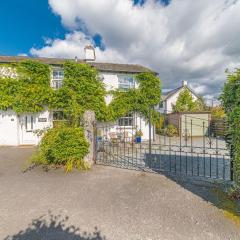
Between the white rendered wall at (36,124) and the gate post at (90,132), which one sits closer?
the gate post at (90,132)

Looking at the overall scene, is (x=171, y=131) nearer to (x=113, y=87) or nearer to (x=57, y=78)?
(x=113, y=87)

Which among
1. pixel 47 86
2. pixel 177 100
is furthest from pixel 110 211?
pixel 177 100

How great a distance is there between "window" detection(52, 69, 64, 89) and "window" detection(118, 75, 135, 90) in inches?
192

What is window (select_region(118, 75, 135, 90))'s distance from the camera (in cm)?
1667

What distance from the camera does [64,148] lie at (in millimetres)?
7246

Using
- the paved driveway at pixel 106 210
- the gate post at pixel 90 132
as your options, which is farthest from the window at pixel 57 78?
the paved driveway at pixel 106 210

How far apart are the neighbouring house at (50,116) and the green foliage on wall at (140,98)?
56 centimetres

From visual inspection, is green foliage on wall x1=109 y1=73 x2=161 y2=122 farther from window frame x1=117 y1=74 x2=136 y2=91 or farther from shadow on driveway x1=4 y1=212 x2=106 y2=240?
shadow on driveway x1=4 y1=212 x2=106 y2=240

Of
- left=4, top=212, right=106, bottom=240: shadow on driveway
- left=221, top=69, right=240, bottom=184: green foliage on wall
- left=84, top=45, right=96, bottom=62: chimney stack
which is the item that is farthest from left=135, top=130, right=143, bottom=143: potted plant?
left=4, top=212, right=106, bottom=240: shadow on driveway

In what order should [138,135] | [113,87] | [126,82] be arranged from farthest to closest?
[126,82] → [113,87] → [138,135]

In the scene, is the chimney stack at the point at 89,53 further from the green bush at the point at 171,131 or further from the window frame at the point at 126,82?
the green bush at the point at 171,131

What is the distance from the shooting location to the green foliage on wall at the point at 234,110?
4020 millimetres

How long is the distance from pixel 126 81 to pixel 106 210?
1366 cm

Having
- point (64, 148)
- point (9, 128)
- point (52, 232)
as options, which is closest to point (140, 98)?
point (64, 148)
